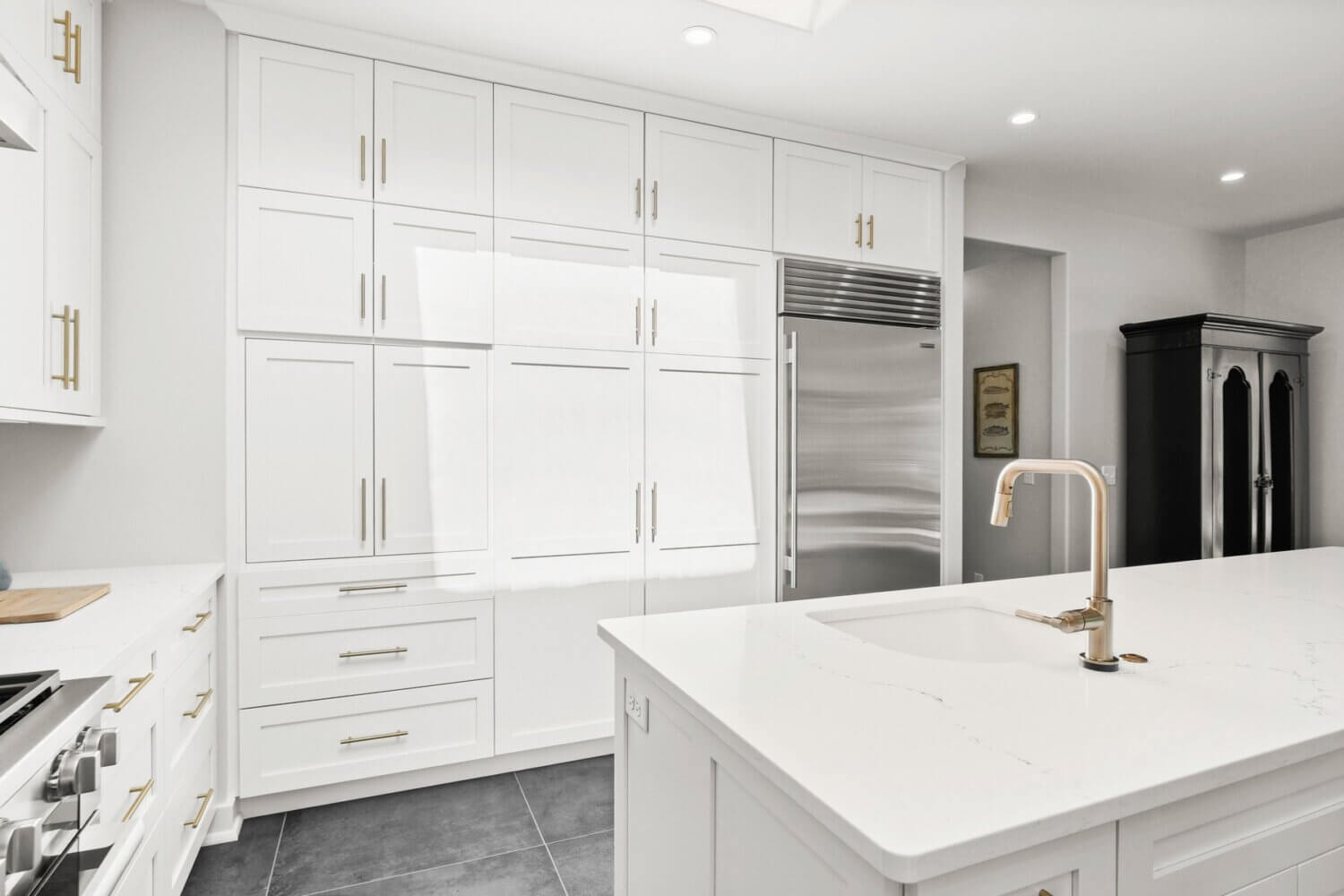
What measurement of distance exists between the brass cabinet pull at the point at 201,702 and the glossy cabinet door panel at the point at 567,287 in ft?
4.80

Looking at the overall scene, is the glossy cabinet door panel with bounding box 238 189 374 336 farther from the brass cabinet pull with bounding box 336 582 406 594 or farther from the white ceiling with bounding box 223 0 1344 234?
the brass cabinet pull with bounding box 336 582 406 594

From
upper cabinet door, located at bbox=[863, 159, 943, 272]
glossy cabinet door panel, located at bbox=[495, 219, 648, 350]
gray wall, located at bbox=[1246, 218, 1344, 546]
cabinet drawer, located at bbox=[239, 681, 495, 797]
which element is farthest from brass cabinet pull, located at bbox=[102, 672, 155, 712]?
gray wall, located at bbox=[1246, 218, 1344, 546]

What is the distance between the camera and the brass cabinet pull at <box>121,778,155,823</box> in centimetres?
146

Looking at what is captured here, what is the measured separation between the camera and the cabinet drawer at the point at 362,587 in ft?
7.72

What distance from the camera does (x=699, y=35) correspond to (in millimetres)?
2449

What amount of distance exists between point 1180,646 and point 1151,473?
3.52 m

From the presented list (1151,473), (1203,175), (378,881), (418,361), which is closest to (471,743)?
(378,881)

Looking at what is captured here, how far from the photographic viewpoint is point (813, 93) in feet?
9.49

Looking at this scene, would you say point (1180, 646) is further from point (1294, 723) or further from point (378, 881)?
point (378, 881)

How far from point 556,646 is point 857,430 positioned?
161 centimetres

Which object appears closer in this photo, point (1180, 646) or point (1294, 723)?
point (1294, 723)

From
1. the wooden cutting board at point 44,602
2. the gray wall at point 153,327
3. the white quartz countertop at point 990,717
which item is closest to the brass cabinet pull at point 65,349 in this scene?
the gray wall at point 153,327

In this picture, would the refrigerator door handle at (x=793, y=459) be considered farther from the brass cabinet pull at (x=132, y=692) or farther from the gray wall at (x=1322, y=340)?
the gray wall at (x=1322, y=340)

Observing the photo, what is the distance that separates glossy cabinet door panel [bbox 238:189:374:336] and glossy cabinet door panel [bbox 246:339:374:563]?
9 centimetres
